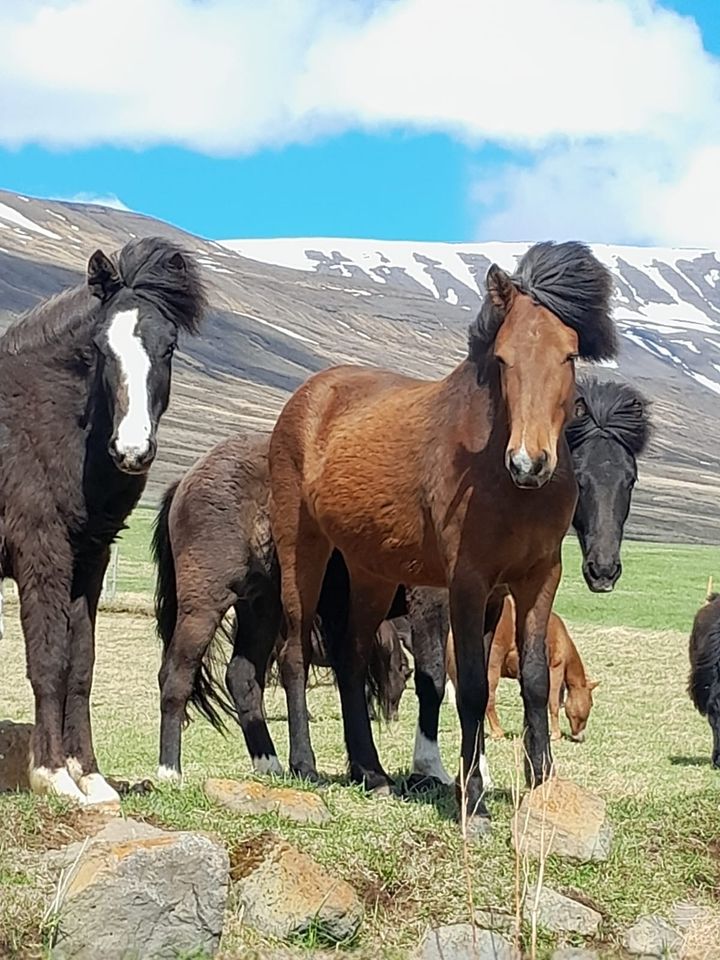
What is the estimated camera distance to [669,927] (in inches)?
223

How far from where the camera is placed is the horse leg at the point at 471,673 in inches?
253

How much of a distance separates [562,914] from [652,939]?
0.38 m

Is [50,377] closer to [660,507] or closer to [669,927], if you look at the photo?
[669,927]

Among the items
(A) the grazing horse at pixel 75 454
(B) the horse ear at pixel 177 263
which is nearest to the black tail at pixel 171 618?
(A) the grazing horse at pixel 75 454

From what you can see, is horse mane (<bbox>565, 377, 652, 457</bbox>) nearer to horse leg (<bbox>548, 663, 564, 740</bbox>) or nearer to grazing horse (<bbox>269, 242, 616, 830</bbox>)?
grazing horse (<bbox>269, 242, 616, 830</bbox>)

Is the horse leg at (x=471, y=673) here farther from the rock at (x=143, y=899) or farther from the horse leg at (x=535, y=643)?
the rock at (x=143, y=899)

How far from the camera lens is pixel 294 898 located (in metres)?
5.50

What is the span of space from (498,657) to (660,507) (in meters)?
96.8

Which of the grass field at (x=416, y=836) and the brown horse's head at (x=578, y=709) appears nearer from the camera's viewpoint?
the grass field at (x=416, y=836)

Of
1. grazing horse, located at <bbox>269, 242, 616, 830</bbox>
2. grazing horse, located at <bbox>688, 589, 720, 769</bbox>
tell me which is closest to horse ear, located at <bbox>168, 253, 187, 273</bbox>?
grazing horse, located at <bbox>269, 242, 616, 830</bbox>

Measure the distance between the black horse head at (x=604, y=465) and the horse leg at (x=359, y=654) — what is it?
1.39m

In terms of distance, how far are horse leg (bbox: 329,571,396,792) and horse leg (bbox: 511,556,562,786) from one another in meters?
1.41

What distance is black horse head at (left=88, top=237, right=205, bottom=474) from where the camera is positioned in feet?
20.6

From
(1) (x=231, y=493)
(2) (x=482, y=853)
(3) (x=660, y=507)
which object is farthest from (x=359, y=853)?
(3) (x=660, y=507)
